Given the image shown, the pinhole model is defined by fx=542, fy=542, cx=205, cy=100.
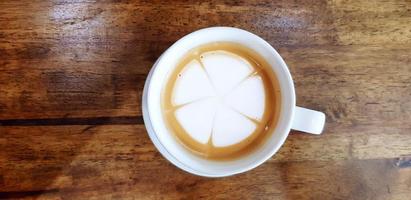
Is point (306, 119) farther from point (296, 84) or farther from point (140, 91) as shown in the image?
point (140, 91)

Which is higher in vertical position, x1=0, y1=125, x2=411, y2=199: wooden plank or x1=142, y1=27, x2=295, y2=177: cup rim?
x1=142, y1=27, x2=295, y2=177: cup rim

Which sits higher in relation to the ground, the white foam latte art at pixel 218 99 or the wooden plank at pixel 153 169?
the white foam latte art at pixel 218 99

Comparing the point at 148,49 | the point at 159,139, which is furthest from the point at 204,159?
the point at 148,49

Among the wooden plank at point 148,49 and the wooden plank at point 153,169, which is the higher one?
the wooden plank at point 148,49

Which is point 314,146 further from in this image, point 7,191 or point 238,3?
point 7,191

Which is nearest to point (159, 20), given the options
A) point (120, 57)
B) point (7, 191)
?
point (120, 57)
